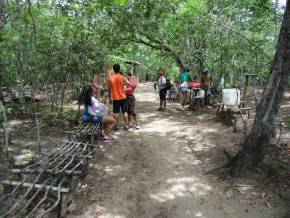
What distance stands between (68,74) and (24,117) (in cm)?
218

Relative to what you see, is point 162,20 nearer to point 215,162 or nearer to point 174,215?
point 215,162

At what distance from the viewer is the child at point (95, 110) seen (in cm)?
721

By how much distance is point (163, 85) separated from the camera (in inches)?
468

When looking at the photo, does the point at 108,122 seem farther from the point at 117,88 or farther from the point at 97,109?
the point at 117,88

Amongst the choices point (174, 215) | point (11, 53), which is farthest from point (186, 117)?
point (174, 215)

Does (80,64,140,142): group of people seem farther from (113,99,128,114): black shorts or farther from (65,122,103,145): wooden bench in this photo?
(65,122,103,145): wooden bench

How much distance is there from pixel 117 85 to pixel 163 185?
3.54 m

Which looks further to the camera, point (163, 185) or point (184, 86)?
point (184, 86)

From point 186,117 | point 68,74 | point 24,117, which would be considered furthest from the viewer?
point 186,117

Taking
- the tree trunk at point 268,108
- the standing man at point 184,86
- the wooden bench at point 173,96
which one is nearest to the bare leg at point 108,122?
the tree trunk at point 268,108

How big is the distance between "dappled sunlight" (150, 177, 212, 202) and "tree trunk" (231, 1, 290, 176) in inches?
27.3

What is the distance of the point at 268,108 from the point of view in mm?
5234

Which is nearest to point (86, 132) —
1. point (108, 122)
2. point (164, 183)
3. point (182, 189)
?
point (108, 122)

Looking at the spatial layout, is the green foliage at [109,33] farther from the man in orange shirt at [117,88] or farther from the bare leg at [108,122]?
the bare leg at [108,122]
